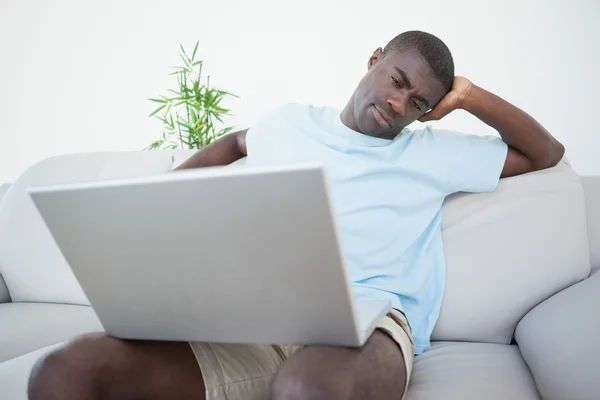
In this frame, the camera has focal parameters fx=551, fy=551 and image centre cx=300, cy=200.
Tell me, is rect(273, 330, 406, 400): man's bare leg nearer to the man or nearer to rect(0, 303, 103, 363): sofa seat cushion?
the man

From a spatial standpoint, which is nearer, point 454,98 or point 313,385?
point 313,385

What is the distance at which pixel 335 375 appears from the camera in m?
0.75

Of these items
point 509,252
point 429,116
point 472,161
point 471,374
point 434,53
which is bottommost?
point 471,374

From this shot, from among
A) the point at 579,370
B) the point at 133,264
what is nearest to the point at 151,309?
the point at 133,264

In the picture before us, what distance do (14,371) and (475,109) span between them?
1087mm

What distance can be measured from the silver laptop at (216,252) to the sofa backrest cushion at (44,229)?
41.3 inches

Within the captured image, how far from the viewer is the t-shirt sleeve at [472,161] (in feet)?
4.17

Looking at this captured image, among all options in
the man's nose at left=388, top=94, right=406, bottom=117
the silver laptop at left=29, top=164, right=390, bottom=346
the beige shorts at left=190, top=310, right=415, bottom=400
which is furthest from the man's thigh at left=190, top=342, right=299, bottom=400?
the man's nose at left=388, top=94, right=406, bottom=117

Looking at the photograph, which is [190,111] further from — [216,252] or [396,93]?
[216,252]

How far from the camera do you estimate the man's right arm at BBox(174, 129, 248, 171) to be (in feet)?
4.90

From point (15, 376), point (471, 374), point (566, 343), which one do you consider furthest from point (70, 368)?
point (566, 343)

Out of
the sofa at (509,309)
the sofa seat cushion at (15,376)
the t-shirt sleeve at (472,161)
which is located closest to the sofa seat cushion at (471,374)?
the sofa at (509,309)

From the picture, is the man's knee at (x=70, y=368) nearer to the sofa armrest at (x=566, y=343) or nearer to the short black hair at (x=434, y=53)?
the sofa armrest at (x=566, y=343)

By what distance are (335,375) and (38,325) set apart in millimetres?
1062
